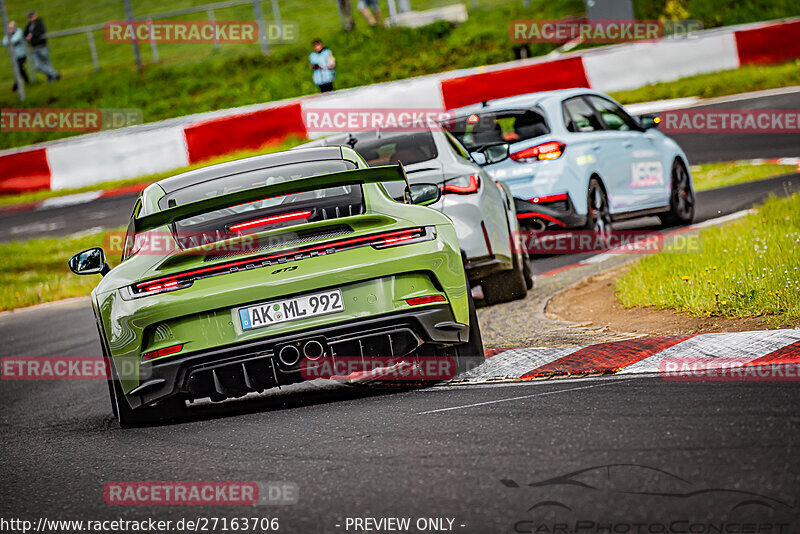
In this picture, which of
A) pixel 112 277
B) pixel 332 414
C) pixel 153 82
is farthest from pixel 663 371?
pixel 153 82

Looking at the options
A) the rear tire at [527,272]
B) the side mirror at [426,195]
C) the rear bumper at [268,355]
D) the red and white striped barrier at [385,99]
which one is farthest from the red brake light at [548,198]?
the red and white striped barrier at [385,99]

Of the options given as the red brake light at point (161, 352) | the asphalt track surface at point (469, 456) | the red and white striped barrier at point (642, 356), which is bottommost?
the red and white striped barrier at point (642, 356)

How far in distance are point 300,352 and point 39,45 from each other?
26.0 m

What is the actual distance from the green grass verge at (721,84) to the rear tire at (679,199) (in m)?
9.21

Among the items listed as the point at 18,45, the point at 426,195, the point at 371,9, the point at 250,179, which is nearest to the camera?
the point at 250,179

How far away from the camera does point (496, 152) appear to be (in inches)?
376

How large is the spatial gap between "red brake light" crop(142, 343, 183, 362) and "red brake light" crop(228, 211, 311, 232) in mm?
785

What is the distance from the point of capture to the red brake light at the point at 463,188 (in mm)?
8727

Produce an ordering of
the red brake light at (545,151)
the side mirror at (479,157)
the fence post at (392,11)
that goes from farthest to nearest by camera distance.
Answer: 1. the fence post at (392,11)
2. the red brake light at (545,151)
3. the side mirror at (479,157)

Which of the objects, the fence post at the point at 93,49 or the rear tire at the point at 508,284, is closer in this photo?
the rear tire at the point at 508,284

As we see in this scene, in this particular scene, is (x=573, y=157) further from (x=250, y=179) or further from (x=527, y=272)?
(x=250, y=179)

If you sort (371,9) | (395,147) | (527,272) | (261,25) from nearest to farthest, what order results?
(395,147)
(527,272)
(261,25)
(371,9)

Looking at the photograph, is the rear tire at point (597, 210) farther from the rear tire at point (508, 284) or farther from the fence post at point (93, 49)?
the fence post at point (93, 49)

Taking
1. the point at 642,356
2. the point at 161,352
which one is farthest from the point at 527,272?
the point at 161,352
